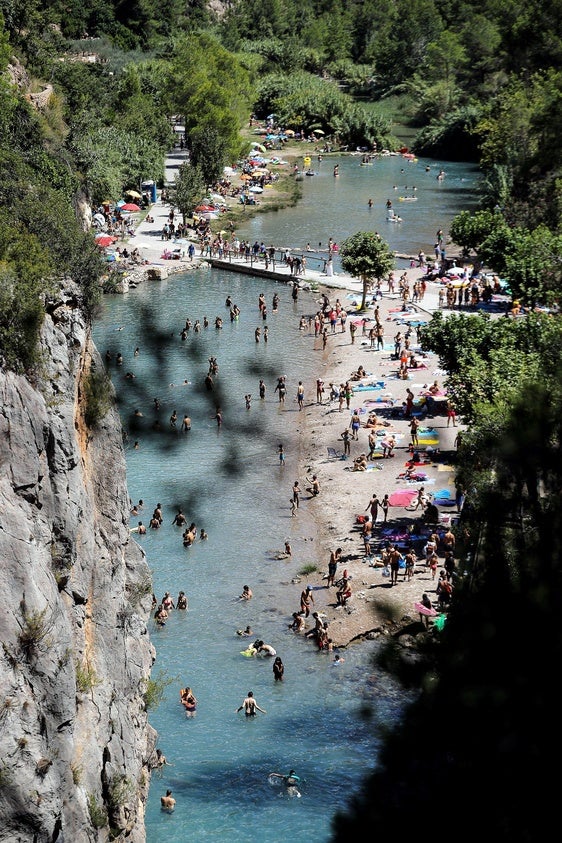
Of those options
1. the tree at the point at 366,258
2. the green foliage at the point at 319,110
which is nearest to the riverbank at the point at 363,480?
the tree at the point at 366,258

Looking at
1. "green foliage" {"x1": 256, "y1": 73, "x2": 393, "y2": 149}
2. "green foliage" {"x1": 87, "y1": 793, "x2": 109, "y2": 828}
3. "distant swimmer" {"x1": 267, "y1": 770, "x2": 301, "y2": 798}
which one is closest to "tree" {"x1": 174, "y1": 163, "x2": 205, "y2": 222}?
"green foliage" {"x1": 256, "y1": 73, "x2": 393, "y2": 149}

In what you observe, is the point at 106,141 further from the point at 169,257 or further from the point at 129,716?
the point at 129,716

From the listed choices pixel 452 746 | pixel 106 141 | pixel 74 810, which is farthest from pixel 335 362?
pixel 452 746

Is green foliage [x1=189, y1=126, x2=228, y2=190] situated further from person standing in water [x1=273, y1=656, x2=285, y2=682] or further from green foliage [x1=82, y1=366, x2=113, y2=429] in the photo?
green foliage [x1=82, y1=366, x2=113, y2=429]

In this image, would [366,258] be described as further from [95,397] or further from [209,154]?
[95,397]

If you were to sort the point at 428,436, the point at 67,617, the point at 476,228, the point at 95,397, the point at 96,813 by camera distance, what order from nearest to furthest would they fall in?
the point at 67,617, the point at 96,813, the point at 95,397, the point at 428,436, the point at 476,228

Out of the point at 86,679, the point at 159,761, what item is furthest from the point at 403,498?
the point at 86,679

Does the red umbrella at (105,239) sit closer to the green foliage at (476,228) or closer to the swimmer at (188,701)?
the green foliage at (476,228)
